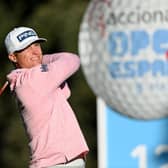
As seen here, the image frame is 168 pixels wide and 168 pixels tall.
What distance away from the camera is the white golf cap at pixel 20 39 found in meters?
5.01

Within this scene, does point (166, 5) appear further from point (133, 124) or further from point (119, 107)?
point (133, 124)

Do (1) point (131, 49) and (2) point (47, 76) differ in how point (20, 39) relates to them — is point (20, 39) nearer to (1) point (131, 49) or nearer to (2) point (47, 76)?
(2) point (47, 76)

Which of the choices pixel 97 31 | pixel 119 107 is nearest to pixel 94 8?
pixel 97 31

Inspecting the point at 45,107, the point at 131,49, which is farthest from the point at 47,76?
the point at 131,49

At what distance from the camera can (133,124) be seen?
20.1 ft

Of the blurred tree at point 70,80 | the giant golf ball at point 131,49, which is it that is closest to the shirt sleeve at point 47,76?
the giant golf ball at point 131,49

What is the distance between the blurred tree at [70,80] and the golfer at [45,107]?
4.88m

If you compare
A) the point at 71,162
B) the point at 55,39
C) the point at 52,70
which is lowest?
the point at 55,39

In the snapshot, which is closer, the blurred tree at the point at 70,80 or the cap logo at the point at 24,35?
the cap logo at the point at 24,35

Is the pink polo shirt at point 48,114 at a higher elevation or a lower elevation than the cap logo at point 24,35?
lower

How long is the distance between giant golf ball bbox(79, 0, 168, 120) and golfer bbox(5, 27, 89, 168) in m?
0.45

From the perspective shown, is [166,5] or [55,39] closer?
[166,5]

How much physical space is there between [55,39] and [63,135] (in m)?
5.42

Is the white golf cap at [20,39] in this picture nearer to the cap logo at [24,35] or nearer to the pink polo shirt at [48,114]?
the cap logo at [24,35]
